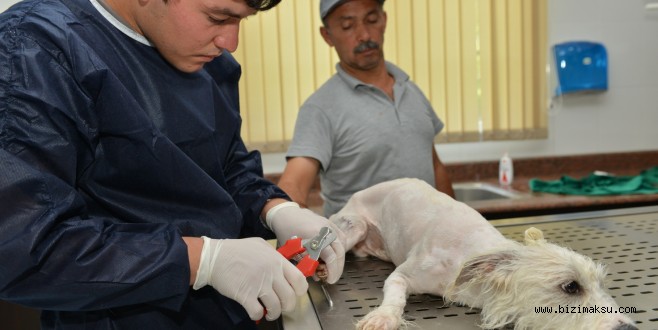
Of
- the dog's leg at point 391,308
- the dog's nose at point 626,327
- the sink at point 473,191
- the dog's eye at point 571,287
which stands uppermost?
the dog's eye at point 571,287

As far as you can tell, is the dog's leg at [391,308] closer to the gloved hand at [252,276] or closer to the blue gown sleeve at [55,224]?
the gloved hand at [252,276]

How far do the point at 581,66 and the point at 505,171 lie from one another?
75cm

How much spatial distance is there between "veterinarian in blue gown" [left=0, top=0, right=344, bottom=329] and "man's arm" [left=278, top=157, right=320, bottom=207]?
586 mm

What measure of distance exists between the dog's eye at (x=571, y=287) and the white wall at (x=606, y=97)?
209 centimetres

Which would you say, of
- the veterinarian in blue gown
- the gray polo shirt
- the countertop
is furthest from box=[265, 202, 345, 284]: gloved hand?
the countertop

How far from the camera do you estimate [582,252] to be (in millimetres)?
1351

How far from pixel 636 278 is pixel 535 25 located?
7.17 feet

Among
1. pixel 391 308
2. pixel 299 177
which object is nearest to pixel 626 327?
pixel 391 308

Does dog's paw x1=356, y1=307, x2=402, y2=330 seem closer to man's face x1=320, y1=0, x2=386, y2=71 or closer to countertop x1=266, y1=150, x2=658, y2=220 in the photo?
Result: man's face x1=320, y1=0, x2=386, y2=71

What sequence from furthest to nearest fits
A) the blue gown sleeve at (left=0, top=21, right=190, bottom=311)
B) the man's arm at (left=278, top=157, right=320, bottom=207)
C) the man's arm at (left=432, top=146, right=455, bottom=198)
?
the man's arm at (left=432, top=146, right=455, bottom=198) → the man's arm at (left=278, top=157, right=320, bottom=207) → the blue gown sleeve at (left=0, top=21, right=190, bottom=311)

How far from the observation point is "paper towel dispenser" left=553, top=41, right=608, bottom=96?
3055 mm

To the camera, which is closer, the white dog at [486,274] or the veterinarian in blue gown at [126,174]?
the veterinarian in blue gown at [126,174]

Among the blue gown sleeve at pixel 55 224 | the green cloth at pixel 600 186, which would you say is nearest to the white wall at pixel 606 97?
the green cloth at pixel 600 186

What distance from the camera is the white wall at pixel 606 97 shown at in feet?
10.3
